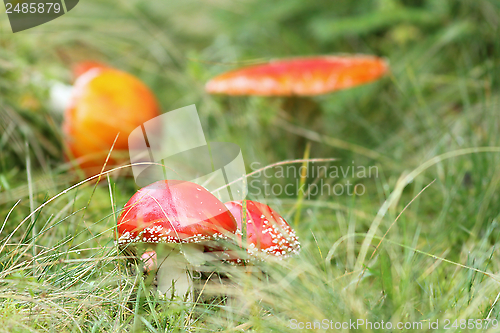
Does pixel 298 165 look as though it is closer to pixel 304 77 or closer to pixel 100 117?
pixel 304 77

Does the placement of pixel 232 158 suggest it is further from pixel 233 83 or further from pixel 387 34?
pixel 387 34

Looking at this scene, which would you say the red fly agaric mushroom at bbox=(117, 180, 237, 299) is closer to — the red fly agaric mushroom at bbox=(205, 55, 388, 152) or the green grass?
the green grass

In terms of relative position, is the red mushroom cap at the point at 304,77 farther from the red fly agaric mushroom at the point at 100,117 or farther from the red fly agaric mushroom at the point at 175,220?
the red fly agaric mushroom at the point at 175,220

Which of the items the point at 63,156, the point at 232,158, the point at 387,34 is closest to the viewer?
the point at 232,158

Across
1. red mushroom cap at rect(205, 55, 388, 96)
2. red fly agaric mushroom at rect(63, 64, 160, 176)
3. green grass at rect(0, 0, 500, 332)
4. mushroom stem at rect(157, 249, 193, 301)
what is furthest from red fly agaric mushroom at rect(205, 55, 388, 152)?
mushroom stem at rect(157, 249, 193, 301)

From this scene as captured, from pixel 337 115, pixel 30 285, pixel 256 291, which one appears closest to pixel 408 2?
pixel 337 115

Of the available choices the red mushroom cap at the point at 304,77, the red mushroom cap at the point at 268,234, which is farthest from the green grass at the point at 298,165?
the red mushroom cap at the point at 304,77
